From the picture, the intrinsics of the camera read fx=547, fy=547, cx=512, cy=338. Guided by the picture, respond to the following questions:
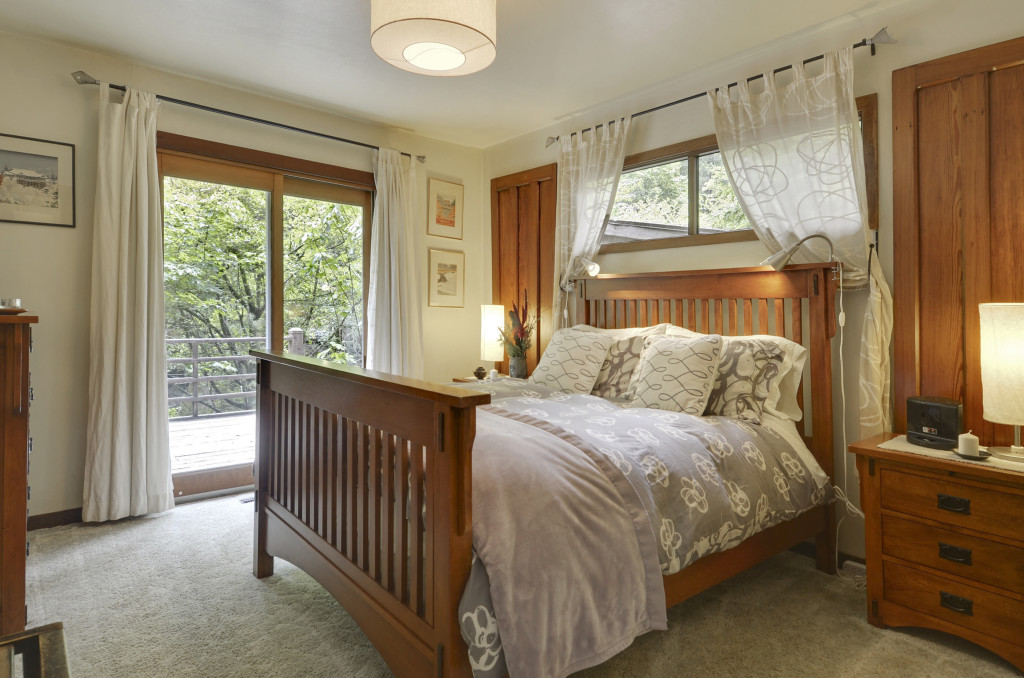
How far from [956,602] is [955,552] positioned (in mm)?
167

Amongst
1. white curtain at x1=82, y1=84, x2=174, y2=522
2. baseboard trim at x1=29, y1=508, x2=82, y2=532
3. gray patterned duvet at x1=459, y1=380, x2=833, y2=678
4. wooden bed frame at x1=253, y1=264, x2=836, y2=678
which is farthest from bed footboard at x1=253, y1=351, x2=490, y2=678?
baseboard trim at x1=29, y1=508, x2=82, y2=532

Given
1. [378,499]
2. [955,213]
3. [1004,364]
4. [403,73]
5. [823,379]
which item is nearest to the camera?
[378,499]

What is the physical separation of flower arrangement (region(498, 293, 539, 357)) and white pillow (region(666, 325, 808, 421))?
1708 millimetres

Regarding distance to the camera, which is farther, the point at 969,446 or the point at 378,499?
the point at 969,446

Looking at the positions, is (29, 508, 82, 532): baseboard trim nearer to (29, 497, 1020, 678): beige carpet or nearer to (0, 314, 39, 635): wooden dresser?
(29, 497, 1020, 678): beige carpet

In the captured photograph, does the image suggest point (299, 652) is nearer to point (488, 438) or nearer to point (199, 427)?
point (488, 438)

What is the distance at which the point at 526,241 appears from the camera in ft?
13.9

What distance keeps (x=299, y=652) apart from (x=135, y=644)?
22.6 inches

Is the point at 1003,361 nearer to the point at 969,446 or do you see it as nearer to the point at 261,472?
the point at 969,446

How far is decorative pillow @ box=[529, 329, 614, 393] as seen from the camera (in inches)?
117

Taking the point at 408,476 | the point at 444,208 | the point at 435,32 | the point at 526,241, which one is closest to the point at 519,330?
the point at 526,241

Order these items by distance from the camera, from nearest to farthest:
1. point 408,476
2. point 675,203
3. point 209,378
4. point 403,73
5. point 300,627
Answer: point 408,476
point 300,627
point 403,73
point 675,203
point 209,378

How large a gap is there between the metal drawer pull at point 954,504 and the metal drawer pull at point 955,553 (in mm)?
124

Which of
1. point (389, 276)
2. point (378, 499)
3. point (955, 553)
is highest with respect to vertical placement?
point (389, 276)
